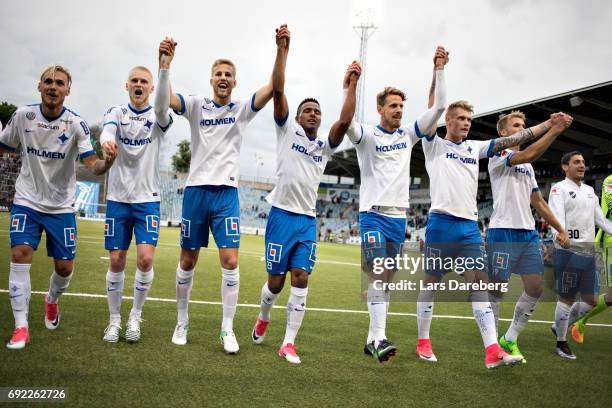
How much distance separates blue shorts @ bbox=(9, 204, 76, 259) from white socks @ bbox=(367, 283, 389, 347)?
10.4ft

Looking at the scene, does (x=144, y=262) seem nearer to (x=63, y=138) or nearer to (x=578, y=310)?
(x=63, y=138)

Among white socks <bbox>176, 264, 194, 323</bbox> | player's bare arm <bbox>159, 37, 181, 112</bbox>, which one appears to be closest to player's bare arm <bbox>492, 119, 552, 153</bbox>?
player's bare arm <bbox>159, 37, 181, 112</bbox>

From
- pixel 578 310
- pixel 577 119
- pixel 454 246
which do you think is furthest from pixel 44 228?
pixel 577 119

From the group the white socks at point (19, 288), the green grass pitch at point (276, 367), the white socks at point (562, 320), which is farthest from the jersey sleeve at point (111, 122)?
the white socks at point (562, 320)

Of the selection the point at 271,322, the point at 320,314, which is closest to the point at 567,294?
the point at 320,314

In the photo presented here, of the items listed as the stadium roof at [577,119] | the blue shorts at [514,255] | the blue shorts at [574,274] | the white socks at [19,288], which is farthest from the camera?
the stadium roof at [577,119]

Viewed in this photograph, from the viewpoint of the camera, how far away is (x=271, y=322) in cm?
620

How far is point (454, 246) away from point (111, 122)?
391 centimetres

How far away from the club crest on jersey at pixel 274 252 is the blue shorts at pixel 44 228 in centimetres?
202

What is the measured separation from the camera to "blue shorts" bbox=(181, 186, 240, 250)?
15.4ft

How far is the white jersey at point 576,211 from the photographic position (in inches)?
243

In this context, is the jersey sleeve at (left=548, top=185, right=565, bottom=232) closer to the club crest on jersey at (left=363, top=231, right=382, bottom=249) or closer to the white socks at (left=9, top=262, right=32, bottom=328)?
the club crest on jersey at (left=363, top=231, right=382, bottom=249)

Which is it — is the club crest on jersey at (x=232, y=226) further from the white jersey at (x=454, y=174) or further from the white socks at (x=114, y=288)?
the white jersey at (x=454, y=174)

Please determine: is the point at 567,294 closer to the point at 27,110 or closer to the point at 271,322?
the point at 271,322
